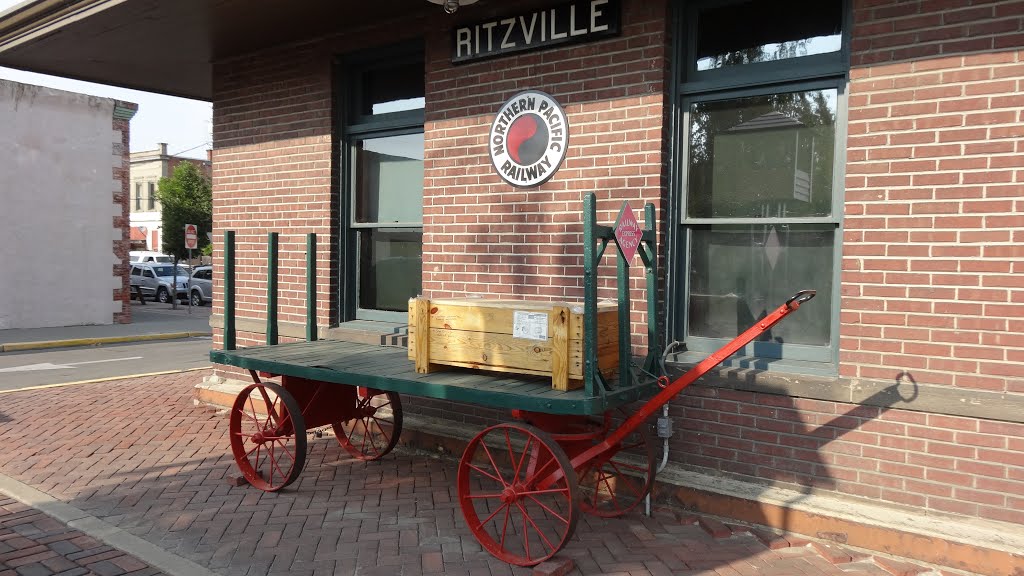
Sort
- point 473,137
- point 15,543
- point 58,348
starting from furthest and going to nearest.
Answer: point 58,348, point 473,137, point 15,543

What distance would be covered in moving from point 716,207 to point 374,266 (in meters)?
3.41

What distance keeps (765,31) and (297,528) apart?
14.2 ft

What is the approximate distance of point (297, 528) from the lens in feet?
15.4

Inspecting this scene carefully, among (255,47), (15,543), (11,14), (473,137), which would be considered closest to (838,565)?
(473,137)

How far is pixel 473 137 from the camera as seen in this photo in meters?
6.09

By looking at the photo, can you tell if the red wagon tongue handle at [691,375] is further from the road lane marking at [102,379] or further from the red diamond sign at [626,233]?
the road lane marking at [102,379]

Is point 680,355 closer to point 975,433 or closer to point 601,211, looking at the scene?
point 601,211

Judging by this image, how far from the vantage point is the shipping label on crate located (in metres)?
4.20

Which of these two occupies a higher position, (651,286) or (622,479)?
(651,286)

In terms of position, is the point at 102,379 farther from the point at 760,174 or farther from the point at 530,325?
the point at 760,174

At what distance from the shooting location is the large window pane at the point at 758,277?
191 inches


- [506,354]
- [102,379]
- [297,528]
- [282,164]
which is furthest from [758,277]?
[102,379]

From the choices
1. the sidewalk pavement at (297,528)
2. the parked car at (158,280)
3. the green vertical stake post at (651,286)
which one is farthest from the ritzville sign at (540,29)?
the parked car at (158,280)

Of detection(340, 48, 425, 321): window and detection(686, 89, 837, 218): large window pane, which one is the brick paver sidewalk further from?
detection(686, 89, 837, 218): large window pane
